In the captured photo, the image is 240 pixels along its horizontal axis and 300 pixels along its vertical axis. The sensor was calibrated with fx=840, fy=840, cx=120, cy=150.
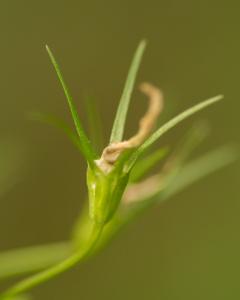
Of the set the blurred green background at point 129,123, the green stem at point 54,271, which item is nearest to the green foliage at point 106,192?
the green stem at point 54,271

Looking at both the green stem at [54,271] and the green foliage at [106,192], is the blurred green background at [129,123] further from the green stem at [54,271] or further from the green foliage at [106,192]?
the green stem at [54,271]

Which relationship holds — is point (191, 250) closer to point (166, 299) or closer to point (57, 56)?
point (166, 299)

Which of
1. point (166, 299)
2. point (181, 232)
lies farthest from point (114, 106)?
point (166, 299)

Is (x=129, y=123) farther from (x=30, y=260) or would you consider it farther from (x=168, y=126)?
(x=168, y=126)

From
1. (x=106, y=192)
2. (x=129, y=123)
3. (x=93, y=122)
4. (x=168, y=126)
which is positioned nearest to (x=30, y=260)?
(x=93, y=122)

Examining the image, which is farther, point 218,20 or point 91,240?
point 218,20

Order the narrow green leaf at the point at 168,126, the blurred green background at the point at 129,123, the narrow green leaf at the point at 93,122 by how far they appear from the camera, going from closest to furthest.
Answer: the narrow green leaf at the point at 168,126 → the narrow green leaf at the point at 93,122 → the blurred green background at the point at 129,123
